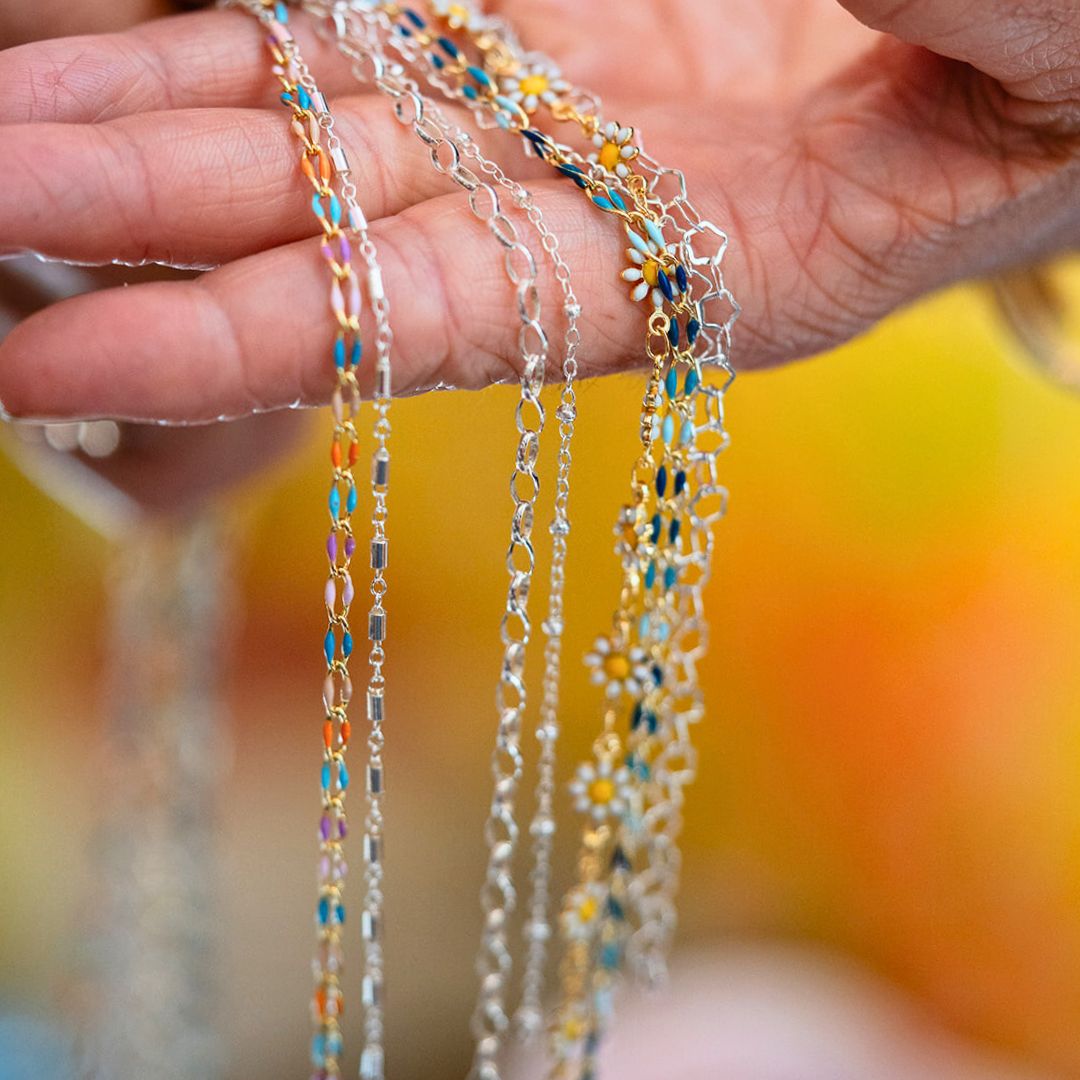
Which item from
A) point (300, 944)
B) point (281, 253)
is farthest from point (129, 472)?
point (300, 944)

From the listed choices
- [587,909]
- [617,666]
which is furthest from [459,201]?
[587,909]

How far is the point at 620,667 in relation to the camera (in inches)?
21.7

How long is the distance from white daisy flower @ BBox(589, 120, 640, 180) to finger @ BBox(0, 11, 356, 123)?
6.1 inches

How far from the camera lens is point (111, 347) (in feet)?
1.35

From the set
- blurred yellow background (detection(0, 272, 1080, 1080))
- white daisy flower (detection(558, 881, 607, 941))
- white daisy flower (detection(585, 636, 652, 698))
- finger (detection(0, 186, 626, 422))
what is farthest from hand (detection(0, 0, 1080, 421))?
blurred yellow background (detection(0, 272, 1080, 1080))

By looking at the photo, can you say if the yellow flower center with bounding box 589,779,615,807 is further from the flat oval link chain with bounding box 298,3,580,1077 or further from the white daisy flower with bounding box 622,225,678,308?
the white daisy flower with bounding box 622,225,678,308

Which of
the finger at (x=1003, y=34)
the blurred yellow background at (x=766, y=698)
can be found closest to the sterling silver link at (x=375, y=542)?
the finger at (x=1003, y=34)

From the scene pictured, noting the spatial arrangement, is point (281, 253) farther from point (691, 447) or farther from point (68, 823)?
point (68, 823)

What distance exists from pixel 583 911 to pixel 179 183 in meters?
0.38

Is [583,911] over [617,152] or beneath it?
beneath

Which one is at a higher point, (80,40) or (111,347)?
(80,40)

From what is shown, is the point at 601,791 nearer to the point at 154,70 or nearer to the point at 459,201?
the point at 459,201

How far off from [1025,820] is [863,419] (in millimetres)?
471

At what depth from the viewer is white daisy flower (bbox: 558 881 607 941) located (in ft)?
1.92
